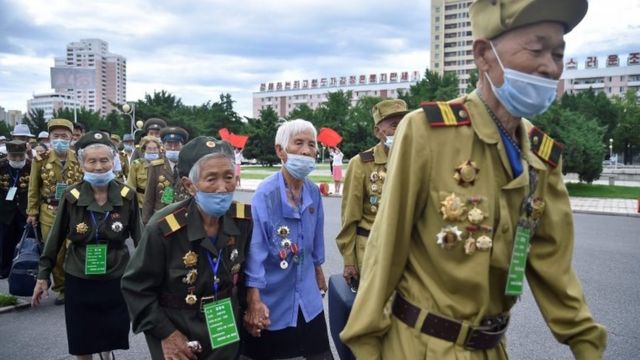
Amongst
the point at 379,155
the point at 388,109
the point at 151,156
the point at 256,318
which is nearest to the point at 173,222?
the point at 256,318

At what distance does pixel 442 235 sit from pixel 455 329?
1.05 ft

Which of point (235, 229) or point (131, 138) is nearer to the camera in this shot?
point (235, 229)

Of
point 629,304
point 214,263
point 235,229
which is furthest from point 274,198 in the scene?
point 629,304

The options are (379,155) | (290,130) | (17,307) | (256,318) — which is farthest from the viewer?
(17,307)

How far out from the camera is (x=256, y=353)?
3.52 meters

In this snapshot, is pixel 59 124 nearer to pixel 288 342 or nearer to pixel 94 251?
pixel 94 251

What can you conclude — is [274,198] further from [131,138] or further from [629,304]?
[131,138]

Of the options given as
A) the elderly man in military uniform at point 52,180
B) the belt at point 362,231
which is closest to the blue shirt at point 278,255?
the belt at point 362,231

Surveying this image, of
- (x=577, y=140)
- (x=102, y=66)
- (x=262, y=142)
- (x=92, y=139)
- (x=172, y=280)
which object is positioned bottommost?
(x=172, y=280)

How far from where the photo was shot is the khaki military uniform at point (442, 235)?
5.87ft

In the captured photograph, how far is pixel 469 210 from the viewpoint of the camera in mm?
1785

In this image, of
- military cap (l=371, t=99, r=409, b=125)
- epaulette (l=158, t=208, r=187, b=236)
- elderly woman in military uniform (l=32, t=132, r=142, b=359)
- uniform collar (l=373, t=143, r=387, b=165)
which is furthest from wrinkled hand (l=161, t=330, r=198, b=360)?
military cap (l=371, t=99, r=409, b=125)

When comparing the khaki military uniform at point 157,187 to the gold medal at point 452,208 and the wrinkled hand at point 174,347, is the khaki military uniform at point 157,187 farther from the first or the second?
the gold medal at point 452,208

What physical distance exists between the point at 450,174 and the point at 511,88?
375mm
